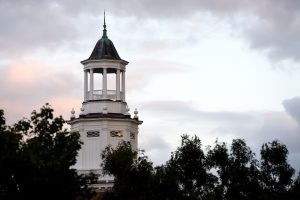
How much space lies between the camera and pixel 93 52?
16162cm

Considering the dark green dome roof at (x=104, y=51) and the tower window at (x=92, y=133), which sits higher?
the dark green dome roof at (x=104, y=51)

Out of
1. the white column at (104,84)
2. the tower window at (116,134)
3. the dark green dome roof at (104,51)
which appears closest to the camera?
the white column at (104,84)

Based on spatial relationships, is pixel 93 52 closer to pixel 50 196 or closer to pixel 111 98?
pixel 111 98

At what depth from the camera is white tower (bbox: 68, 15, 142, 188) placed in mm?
159500

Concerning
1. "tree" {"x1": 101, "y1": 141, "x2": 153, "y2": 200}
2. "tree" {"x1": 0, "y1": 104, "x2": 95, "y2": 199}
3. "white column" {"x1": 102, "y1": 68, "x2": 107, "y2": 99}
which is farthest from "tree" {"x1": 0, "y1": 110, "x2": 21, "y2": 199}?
"white column" {"x1": 102, "y1": 68, "x2": 107, "y2": 99}

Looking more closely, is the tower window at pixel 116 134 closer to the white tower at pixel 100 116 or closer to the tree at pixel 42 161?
the white tower at pixel 100 116

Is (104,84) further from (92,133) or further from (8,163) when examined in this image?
(8,163)

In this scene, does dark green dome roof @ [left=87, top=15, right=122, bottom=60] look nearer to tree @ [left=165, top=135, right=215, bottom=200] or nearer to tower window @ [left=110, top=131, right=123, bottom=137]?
tower window @ [left=110, top=131, right=123, bottom=137]

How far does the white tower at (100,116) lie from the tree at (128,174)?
20621 mm

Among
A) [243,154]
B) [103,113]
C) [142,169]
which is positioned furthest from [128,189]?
[103,113]

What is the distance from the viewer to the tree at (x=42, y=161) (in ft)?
374

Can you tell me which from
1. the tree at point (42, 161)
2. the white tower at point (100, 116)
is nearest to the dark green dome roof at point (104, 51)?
the white tower at point (100, 116)

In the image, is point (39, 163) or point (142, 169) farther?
point (142, 169)

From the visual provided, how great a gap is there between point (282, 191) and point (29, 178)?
Result: 3127 centimetres
